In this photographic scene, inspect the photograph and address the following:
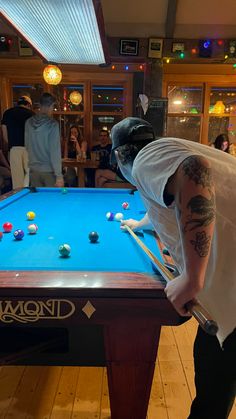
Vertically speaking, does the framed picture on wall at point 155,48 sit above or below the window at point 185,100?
above

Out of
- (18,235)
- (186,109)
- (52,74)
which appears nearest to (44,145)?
(52,74)

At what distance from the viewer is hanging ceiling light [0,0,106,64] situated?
75.7 inches

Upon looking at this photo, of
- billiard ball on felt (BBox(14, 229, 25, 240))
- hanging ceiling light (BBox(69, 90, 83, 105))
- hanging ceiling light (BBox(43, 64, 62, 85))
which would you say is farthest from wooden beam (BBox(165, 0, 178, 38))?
billiard ball on felt (BBox(14, 229, 25, 240))

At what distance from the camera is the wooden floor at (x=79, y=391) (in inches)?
61.7

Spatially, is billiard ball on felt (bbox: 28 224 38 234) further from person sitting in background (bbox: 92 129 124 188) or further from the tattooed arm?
person sitting in background (bbox: 92 129 124 188)

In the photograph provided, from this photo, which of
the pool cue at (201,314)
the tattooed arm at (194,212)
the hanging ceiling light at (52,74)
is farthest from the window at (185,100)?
the tattooed arm at (194,212)

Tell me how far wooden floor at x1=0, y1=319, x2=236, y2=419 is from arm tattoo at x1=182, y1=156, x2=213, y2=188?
1235mm

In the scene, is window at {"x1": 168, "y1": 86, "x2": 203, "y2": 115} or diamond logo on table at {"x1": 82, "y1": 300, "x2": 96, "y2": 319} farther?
window at {"x1": 168, "y1": 86, "x2": 203, "y2": 115}

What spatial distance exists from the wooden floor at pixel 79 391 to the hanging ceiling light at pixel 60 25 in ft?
6.51

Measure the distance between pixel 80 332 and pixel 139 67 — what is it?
5078 mm

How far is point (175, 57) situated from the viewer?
5.07 meters

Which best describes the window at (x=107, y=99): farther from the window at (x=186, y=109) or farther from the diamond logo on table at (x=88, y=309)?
the diamond logo on table at (x=88, y=309)

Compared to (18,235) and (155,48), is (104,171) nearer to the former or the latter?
(155,48)

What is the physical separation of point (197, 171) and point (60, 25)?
1.91m
